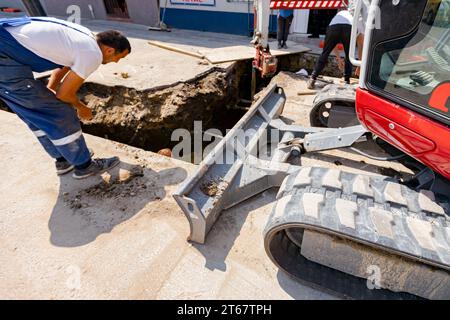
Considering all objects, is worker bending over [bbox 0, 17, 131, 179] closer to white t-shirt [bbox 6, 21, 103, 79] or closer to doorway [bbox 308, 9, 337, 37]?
white t-shirt [bbox 6, 21, 103, 79]

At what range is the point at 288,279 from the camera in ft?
6.91

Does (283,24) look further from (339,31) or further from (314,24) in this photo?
(339,31)

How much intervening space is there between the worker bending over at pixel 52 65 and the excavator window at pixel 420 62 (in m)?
2.20

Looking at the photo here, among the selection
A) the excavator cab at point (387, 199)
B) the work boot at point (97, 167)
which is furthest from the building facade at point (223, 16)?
the work boot at point (97, 167)

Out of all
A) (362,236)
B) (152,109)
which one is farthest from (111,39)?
(362,236)

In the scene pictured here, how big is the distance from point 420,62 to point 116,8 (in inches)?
512

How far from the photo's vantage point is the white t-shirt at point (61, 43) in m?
2.33

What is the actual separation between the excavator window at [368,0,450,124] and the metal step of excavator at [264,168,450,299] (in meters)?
0.58

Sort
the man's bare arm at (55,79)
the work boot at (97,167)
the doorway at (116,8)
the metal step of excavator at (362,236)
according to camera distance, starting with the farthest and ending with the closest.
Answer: the doorway at (116,8) → the work boot at (97,167) → the man's bare arm at (55,79) → the metal step of excavator at (362,236)

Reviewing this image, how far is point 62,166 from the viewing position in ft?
10.4

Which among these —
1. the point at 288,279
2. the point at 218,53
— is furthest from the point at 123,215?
the point at 218,53

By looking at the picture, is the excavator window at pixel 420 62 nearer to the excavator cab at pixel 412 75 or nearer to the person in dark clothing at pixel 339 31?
the excavator cab at pixel 412 75

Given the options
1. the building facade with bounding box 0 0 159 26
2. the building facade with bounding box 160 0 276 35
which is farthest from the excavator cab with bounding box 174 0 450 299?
the building facade with bounding box 0 0 159 26
